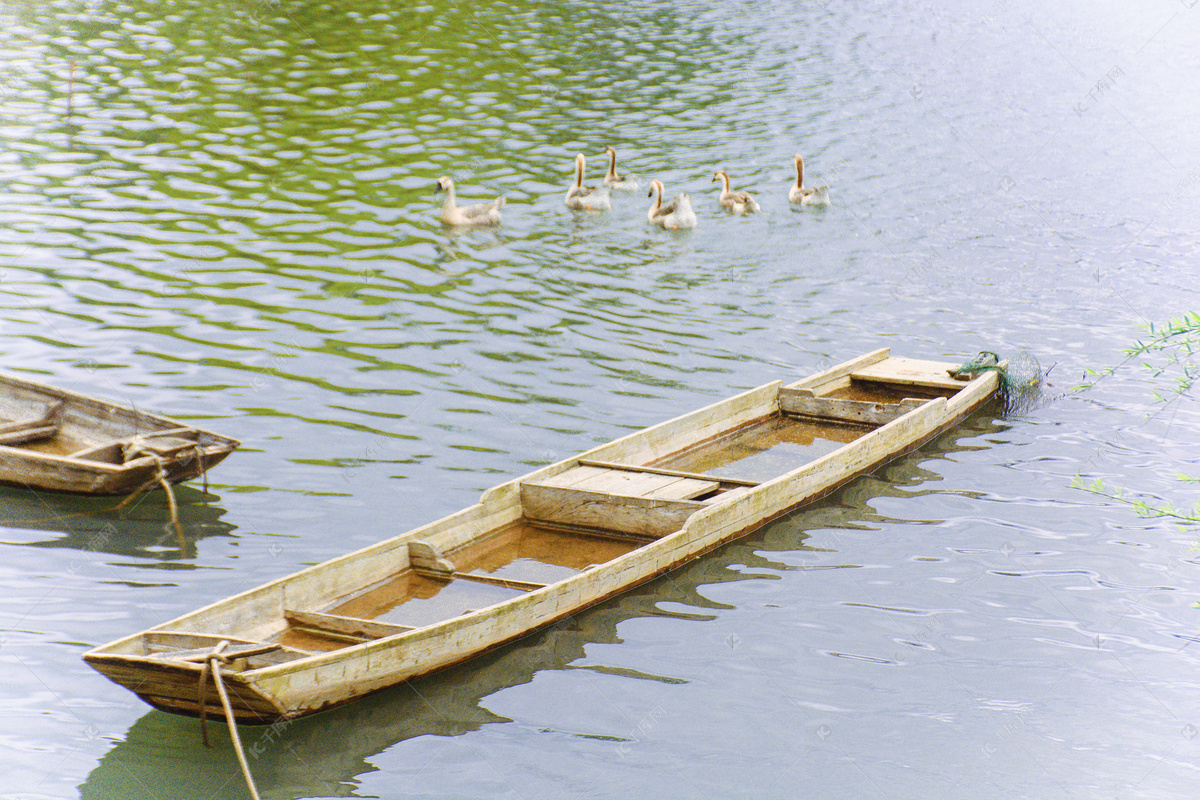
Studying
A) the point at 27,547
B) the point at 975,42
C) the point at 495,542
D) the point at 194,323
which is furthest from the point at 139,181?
the point at 975,42

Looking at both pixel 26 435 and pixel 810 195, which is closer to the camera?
pixel 26 435

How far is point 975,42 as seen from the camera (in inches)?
1483

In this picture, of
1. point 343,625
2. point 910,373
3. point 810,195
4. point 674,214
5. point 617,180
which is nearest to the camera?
point 343,625

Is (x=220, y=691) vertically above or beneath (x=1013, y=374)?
beneath

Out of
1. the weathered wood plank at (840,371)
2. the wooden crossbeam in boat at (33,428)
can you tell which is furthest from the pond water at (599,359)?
the wooden crossbeam in boat at (33,428)

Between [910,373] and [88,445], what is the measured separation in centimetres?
960

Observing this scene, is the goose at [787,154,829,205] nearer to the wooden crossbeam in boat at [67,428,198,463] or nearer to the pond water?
the pond water

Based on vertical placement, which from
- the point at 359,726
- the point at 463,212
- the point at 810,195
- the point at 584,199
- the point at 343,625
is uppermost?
the point at 810,195

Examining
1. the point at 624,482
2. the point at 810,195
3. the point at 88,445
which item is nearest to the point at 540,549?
the point at 624,482

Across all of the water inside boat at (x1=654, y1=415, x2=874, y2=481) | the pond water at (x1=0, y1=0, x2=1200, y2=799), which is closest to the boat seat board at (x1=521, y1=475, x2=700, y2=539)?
the pond water at (x1=0, y1=0, x2=1200, y2=799)

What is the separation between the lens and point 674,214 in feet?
67.2

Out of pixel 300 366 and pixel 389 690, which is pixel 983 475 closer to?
pixel 389 690

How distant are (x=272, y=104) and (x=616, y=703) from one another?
20.6 metres

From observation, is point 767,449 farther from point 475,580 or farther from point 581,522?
point 475,580
